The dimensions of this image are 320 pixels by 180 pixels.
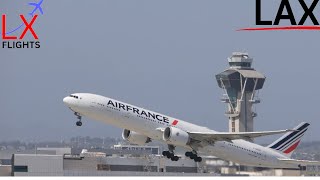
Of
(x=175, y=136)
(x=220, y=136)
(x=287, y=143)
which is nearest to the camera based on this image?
(x=175, y=136)

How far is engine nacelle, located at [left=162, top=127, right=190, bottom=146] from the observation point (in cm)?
7369

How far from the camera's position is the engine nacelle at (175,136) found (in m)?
73.7

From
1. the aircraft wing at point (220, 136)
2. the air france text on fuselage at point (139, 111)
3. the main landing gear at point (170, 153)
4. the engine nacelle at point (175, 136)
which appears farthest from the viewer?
the main landing gear at point (170, 153)

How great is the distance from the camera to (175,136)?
74.2m

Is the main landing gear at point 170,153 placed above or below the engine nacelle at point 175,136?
below

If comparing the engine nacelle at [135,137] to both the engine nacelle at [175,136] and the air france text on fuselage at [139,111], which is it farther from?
the air france text on fuselage at [139,111]

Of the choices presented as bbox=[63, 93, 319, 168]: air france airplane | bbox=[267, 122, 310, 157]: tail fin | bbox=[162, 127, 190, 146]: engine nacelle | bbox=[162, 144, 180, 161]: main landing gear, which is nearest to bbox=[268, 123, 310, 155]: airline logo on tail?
bbox=[267, 122, 310, 157]: tail fin

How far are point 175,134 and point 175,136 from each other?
0.53 ft

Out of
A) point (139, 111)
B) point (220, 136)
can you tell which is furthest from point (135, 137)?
point (220, 136)

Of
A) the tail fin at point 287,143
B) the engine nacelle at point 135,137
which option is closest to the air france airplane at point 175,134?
the engine nacelle at point 135,137

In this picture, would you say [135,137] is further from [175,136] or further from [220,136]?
[220,136]

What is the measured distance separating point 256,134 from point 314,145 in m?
66.5

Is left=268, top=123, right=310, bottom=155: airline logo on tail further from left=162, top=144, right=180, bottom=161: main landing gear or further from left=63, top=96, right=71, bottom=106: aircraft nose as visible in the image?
left=63, top=96, right=71, bottom=106: aircraft nose

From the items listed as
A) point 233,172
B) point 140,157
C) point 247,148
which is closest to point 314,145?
point 140,157
